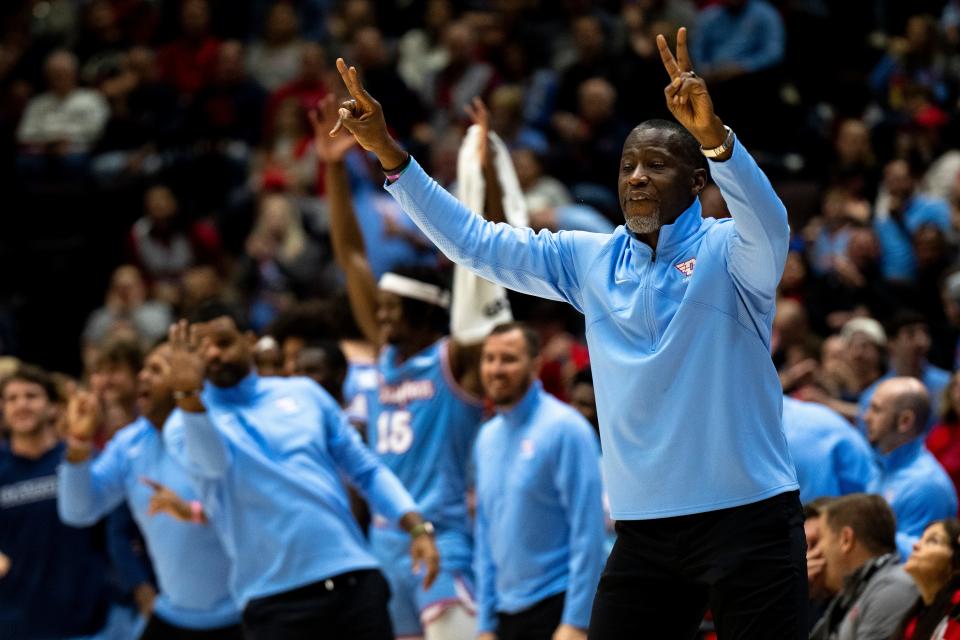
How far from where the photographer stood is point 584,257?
4.18 metres

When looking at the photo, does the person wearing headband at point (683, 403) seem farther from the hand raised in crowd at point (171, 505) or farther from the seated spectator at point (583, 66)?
the seated spectator at point (583, 66)

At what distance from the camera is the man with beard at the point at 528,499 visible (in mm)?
6383

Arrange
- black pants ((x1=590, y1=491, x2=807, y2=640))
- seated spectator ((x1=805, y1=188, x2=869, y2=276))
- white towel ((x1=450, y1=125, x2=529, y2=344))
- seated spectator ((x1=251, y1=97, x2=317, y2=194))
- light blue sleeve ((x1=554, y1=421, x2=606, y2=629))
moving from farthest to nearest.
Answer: seated spectator ((x1=251, y1=97, x2=317, y2=194)) → seated spectator ((x1=805, y1=188, x2=869, y2=276)) → white towel ((x1=450, y1=125, x2=529, y2=344)) → light blue sleeve ((x1=554, y1=421, x2=606, y2=629)) → black pants ((x1=590, y1=491, x2=807, y2=640))

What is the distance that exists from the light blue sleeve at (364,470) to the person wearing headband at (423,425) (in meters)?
Result: 0.84

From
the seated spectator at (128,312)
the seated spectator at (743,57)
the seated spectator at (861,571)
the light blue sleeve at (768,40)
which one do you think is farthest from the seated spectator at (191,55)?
the seated spectator at (861,571)

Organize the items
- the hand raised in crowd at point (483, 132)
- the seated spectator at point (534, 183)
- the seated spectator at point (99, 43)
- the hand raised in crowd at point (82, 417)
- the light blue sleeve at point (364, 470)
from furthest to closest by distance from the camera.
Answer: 1. the seated spectator at point (99, 43)
2. the seated spectator at point (534, 183)
3. the hand raised in crowd at point (82, 417)
4. the hand raised in crowd at point (483, 132)
5. the light blue sleeve at point (364, 470)

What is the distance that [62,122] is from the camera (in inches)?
541

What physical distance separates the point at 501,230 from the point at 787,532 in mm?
1154

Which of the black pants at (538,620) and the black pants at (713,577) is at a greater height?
the black pants at (713,577)

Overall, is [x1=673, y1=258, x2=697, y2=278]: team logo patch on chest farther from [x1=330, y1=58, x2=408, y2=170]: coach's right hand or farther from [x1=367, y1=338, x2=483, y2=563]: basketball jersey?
[x1=367, y1=338, x2=483, y2=563]: basketball jersey

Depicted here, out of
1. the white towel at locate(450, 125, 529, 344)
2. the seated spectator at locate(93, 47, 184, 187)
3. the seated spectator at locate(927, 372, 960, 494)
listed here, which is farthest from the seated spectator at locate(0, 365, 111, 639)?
the seated spectator at locate(93, 47, 184, 187)

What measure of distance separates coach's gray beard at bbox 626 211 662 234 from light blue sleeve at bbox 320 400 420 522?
8.27ft

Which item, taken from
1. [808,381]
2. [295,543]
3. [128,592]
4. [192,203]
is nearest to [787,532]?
[295,543]

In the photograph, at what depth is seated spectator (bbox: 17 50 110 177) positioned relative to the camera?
44.8 feet
